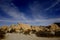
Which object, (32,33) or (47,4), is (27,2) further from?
(32,33)

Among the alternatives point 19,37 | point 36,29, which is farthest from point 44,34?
point 19,37

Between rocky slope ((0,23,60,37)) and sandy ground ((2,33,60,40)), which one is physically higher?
rocky slope ((0,23,60,37))

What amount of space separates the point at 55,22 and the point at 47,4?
36cm

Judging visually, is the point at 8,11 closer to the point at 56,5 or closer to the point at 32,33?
the point at 32,33

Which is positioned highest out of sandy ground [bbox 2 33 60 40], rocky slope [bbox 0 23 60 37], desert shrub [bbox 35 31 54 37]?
rocky slope [bbox 0 23 60 37]

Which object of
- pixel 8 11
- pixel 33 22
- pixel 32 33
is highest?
pixel 8 11

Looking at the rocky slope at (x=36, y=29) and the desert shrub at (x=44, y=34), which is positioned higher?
the rocky slope at (x=36, y=29)

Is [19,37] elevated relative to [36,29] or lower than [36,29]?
lower

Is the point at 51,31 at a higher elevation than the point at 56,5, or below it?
below

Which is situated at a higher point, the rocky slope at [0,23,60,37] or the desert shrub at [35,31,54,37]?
the rocky slope at [0,23,60,37]

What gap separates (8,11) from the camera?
10.0ft

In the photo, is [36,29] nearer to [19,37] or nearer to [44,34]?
[44,34]

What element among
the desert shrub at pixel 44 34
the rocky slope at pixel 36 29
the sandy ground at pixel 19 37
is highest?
the rocky slope at pixel 36 29

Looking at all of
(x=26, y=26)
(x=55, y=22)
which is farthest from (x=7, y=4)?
(x=55, y=22)
